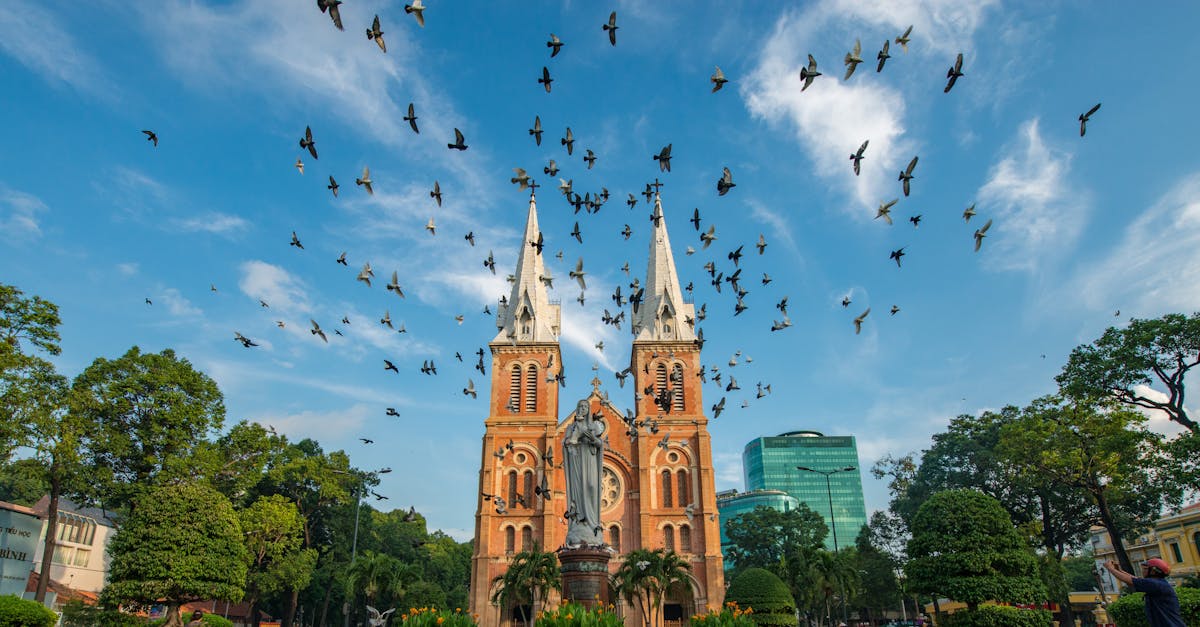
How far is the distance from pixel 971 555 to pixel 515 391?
88.8 ft

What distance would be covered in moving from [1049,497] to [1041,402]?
856 centimetres

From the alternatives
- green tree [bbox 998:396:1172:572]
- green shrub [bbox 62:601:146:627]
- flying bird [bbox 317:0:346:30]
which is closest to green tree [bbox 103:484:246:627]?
green shrub [bbox 62:601:146:627]

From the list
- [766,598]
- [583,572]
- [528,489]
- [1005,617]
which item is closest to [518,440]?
[528,489]

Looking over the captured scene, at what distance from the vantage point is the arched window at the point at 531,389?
136ft

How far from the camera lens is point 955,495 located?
22.0m

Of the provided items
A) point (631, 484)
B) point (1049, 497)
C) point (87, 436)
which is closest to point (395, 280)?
point (87, 436)

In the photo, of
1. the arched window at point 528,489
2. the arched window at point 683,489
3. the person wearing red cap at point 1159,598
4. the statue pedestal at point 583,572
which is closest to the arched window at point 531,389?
the arched window at point 528,489

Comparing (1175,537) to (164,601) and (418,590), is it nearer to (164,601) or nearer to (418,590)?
(418,590)

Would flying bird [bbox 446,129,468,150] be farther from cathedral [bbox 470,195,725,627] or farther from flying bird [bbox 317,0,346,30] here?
cathedral [bbox 470,195,725,627]

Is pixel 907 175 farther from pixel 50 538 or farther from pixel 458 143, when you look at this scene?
pixel 50 538

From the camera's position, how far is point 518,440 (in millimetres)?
40062

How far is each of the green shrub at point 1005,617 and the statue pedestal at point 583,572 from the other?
1060 cm

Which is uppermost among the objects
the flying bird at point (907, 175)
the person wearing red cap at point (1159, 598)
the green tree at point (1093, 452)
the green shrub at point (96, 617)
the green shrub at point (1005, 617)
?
the flying bird at point (907, 175)

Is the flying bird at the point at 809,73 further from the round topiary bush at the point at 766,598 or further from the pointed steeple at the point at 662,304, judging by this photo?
the pointed steeple at the point at 662,304
